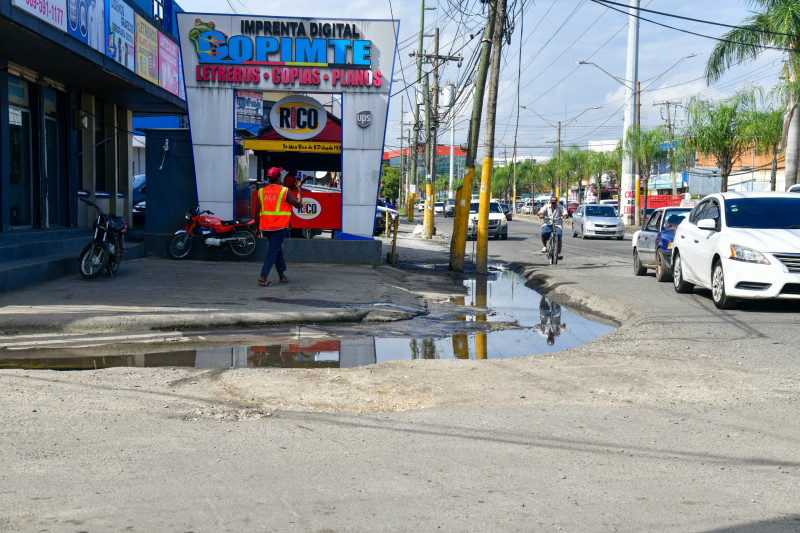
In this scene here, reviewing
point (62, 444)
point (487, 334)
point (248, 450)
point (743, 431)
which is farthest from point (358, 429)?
point (487, 334)

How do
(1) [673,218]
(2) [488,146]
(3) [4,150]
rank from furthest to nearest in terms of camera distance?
(2) [488,146] < (1) [673,218] < (3) [4,150]

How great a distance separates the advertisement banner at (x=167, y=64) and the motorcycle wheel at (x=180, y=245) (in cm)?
503

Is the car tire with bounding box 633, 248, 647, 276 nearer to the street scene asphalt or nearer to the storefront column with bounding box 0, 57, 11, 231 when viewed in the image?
the street scene asphalt

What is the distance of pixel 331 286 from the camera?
13.2 meters

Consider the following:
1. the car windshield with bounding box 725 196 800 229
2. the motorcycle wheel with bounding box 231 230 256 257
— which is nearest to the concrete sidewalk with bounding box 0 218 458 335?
the motorcycle wheel with bounding box 231 230 256 257

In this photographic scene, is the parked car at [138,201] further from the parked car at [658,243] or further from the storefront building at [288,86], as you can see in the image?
the parked car at [658,243]

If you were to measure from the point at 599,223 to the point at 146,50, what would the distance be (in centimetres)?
2306

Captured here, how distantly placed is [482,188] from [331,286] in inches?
219

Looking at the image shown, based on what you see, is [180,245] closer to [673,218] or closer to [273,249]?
Result: [273,249]

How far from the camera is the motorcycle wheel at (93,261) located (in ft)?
40.8

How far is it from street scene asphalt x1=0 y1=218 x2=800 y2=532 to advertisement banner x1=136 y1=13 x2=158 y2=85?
951cm

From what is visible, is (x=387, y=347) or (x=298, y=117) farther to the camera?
(x=298, y=117)

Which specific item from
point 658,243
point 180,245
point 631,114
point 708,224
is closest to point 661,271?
point 658,243

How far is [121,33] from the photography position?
16.4 m
